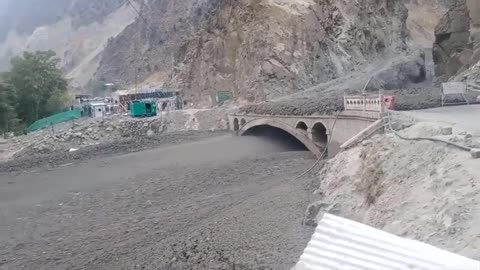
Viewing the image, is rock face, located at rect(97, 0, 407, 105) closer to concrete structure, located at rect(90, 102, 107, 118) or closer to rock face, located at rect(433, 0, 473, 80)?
concrete structure, located at rect(90, 102, 107, 118)

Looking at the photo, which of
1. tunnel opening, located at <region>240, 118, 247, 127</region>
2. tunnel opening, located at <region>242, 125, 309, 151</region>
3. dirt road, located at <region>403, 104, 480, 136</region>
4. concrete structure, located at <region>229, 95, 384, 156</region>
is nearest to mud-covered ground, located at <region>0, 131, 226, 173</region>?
tunnel opening, located at <region>240, 118, 247, 127</region>

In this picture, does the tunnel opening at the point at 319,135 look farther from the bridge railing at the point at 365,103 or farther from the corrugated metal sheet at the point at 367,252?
the corrugated metal sheet at the point at 367,252

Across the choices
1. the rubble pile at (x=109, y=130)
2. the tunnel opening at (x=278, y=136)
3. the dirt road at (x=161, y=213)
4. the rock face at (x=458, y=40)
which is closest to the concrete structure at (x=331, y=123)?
the tunnel opening at (x=278, y=136)

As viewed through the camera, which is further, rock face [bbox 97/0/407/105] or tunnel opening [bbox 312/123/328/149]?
rock face [bbox 97/0/407/105]

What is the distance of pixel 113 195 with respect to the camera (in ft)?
67.9

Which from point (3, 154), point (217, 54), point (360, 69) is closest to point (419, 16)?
point (360, 69)

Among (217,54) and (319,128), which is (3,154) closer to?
(217,54)

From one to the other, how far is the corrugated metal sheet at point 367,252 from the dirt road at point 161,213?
9.82 ft

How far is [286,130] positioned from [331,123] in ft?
23.7

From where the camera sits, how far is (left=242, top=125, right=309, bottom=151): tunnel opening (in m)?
30.0

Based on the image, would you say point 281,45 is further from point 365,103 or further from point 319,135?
point 365,103

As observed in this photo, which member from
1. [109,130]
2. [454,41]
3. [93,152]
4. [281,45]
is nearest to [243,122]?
[281,45]

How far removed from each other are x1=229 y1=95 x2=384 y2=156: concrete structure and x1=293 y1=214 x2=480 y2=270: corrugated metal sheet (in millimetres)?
9994

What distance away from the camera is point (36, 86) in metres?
56.8
